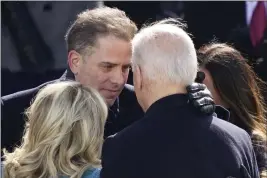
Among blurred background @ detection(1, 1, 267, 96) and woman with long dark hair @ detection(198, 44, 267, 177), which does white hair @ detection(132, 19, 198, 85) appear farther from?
blurred background @ detection(1, 1, 267, 96)

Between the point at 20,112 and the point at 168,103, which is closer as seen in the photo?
the point at 168,103

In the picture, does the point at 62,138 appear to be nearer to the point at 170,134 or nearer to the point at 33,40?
the point at 170,134

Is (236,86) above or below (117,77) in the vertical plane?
below

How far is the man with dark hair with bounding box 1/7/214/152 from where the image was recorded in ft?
9.07

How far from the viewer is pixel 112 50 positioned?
2.76 meters

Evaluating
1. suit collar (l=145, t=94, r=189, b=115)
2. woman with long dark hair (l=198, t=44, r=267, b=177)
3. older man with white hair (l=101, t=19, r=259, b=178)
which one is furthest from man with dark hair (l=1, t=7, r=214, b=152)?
suit collar (l=145, t=94, r=189, b=115)

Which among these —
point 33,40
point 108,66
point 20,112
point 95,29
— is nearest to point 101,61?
point 108,66

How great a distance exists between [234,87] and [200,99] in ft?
3.21

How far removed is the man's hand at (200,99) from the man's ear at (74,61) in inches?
30.3

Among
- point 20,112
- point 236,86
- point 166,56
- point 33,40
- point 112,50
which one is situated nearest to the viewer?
point 166,56

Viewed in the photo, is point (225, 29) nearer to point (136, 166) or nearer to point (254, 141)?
point (254, 141)

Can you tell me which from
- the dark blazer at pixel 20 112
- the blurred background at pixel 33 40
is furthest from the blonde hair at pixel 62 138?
the blurred background at pixel 33 40

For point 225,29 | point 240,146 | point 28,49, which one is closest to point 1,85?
point 28,49

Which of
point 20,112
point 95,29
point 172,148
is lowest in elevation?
point 20,112
